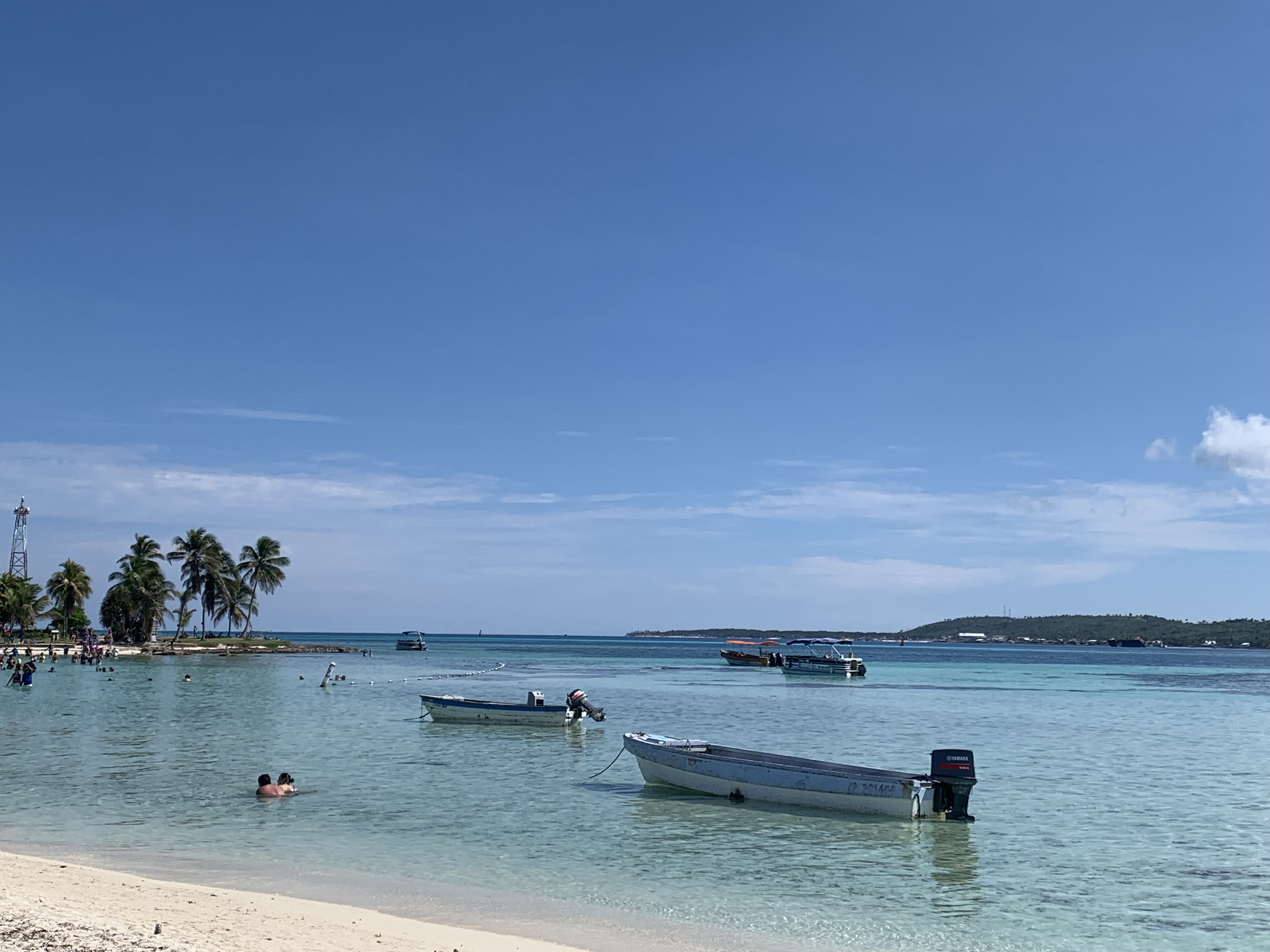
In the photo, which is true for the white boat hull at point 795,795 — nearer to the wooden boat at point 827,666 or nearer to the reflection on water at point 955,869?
the reflection on water at point 955,869

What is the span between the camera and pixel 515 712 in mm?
40562

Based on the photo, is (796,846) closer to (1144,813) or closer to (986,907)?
(986,907)

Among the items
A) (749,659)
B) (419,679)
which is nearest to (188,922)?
(419,679)

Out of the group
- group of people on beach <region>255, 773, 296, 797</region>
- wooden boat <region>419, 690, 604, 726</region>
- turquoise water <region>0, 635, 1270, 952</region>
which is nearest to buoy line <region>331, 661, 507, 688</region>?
turquoise water <region>0, 635, 1270, 952</region>

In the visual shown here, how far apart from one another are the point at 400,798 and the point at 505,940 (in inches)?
466

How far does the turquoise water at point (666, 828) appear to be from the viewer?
48.9 ft

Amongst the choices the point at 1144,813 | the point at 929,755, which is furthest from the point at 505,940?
the point at 929,755

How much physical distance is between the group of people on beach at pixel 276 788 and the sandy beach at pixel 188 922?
7.76 m

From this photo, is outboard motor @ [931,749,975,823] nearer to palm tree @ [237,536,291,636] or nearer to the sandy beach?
the sandy beach

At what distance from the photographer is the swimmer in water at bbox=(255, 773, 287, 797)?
23188 mm

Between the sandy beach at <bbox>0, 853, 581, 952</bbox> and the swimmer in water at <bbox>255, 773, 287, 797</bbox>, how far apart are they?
7735 mm

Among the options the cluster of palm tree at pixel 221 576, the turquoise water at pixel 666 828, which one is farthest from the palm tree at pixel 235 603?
the turquoise water at pixel 666 828

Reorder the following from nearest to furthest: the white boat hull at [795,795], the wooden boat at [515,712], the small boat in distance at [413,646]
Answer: the white boat hull at [795,795] → the wooden boat at [515,712] → the small boat in distance at [413,646]

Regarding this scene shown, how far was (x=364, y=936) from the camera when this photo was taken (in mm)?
12227
